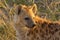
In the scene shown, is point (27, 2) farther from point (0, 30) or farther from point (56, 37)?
point (56, 37)

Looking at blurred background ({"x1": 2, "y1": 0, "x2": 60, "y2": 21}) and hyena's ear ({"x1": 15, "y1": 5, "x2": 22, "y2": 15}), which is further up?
hyena's ear ({"x1": 15, "y1": 5, "x2": 22, "y2": 15})

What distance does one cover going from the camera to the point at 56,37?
22.7ft

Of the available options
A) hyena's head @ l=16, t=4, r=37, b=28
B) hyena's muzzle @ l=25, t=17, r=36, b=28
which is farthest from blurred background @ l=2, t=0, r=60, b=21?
hyena's muzzle @ l=25, t=17, r=36, b=28

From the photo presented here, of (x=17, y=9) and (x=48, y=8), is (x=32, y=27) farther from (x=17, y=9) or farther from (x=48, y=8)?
(x=48, y=8)

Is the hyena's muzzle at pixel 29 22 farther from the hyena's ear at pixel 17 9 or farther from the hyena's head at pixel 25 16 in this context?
the hyena's ear at pixel 17 9

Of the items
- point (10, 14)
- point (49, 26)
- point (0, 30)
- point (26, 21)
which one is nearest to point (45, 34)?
A: point (49, 26)

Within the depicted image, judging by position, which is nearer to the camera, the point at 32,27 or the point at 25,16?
the point at 32,27

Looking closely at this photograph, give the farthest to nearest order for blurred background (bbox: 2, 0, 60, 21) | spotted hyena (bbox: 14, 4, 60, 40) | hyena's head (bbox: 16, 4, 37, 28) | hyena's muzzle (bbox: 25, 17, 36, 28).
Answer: blurred background (bbox: 2, 0, 60, 21) → hyena's head (bbox: 16, 4, 37, 28) → hyena's muzzle (bbox: 25, 17, 36, 28) → spotted hyena (bbox: 14, 4, 60, 40)

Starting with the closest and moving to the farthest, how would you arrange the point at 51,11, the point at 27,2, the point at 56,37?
1. the point at 56,37
2. the point at 51,11
3. the point at 27,2

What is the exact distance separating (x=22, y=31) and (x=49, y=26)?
771 millimetres

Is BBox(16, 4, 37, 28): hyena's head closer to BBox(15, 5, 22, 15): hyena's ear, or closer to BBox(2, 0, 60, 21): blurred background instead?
BBox(15, 5, 22, 15): hyena's ear

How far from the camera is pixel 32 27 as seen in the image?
24.1 feet

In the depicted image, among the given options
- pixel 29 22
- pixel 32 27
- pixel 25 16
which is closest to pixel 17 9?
pixel 25 16

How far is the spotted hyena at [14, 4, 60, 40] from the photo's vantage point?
7078 millimetres
